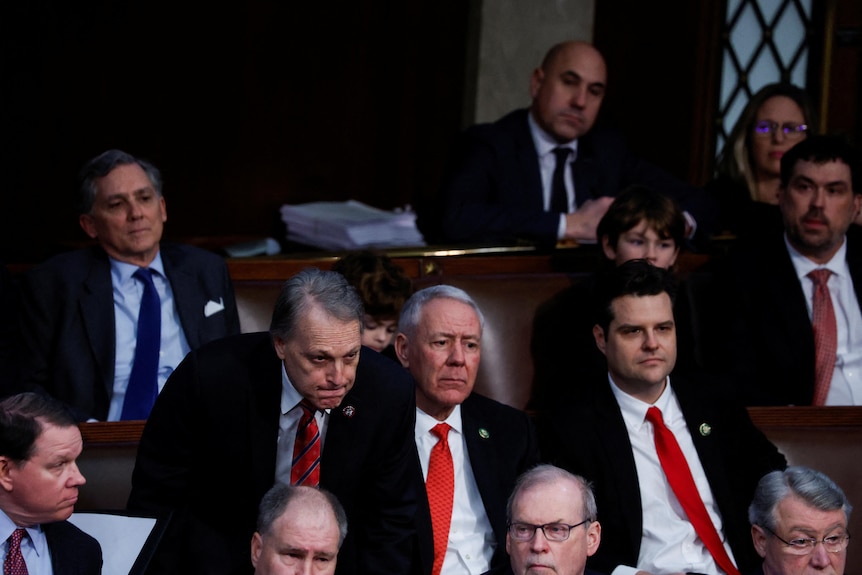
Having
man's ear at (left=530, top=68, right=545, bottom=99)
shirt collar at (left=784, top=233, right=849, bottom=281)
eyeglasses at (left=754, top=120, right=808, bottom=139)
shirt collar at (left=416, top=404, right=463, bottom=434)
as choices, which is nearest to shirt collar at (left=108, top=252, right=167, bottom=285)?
shirt collar at (left=416, top=404, right=463, bottom=434)

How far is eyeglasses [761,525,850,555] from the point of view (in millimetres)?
2646

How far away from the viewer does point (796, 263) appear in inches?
142

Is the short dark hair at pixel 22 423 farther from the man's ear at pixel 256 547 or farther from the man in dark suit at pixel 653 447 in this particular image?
the man in dark suit at pixel 653 447

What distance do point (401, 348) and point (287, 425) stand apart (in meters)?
0.45

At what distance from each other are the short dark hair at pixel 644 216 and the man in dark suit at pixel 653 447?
35 cm

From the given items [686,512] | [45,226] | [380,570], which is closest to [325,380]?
[380,570]

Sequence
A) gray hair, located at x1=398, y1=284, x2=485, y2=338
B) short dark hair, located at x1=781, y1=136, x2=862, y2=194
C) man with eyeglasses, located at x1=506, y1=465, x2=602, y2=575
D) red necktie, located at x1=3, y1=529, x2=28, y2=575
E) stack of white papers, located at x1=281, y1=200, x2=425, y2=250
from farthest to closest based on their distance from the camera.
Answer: stack of white papers, located at x1=281, y1=200, x2=425, y2=250
short dark hair, located at x1=781, y1=136, x2=862, y2=194
gray hair, located at x1=398, y1=284, x2=485, y2=338
man with eyeglasses, located at x1=506, y1=465, x2=602, y2=575
red necktie, located at x1=3, y1=529, x2=28, y2=575

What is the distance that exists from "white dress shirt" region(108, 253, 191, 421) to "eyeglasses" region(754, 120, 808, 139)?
5.75ft

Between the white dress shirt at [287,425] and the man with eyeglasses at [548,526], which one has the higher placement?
the white dress shirt at [287,425]

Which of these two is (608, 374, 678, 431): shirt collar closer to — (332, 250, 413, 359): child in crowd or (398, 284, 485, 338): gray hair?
(398, 284, 485, 338): gray hair

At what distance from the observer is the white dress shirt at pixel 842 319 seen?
11.6ft

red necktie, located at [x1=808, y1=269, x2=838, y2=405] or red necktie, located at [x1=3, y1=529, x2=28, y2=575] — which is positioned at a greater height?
red necktie, located at [x1=808, y1=269, x2=838, y2=405]

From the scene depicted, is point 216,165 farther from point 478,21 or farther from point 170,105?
point 478,21

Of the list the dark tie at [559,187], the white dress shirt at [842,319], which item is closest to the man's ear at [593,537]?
the white dress shirt at [842,319]
